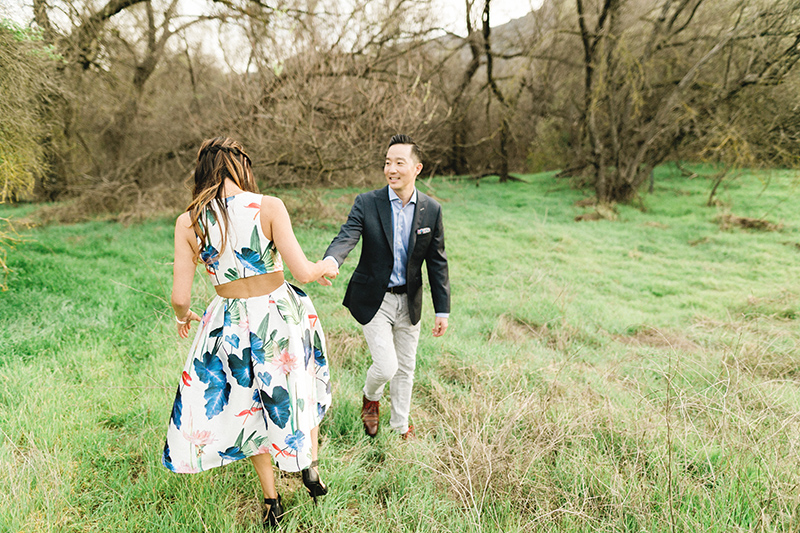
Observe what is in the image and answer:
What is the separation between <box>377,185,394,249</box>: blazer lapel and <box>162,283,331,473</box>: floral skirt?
2.87ft

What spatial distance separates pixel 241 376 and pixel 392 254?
1.18 metres

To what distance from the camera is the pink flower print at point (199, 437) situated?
1.99 metres

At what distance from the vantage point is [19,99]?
5117 mm

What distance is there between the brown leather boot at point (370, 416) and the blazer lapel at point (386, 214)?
117 centimetres

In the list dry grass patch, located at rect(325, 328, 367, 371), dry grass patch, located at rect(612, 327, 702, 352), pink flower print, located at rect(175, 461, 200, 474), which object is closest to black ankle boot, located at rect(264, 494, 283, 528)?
pink flower print, located at rect(175, 461, 200, 474)

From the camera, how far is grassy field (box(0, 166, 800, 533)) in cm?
214

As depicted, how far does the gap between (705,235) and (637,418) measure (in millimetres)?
11192

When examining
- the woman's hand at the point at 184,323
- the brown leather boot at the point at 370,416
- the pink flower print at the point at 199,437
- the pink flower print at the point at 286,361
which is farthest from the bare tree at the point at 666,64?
the pink flower print at the point at 199,437

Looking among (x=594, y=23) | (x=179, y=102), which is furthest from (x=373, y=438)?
(x=594, y=23)

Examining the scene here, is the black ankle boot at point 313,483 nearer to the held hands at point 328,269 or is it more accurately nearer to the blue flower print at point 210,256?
the held hands at point 328,269

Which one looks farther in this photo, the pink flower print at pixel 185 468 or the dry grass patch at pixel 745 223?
the dry grass patch at pixel 745 223

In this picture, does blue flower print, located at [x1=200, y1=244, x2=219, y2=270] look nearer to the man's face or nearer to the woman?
the woman

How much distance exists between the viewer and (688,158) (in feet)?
55.0

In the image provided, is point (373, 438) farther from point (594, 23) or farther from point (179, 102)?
point (594, 23)
